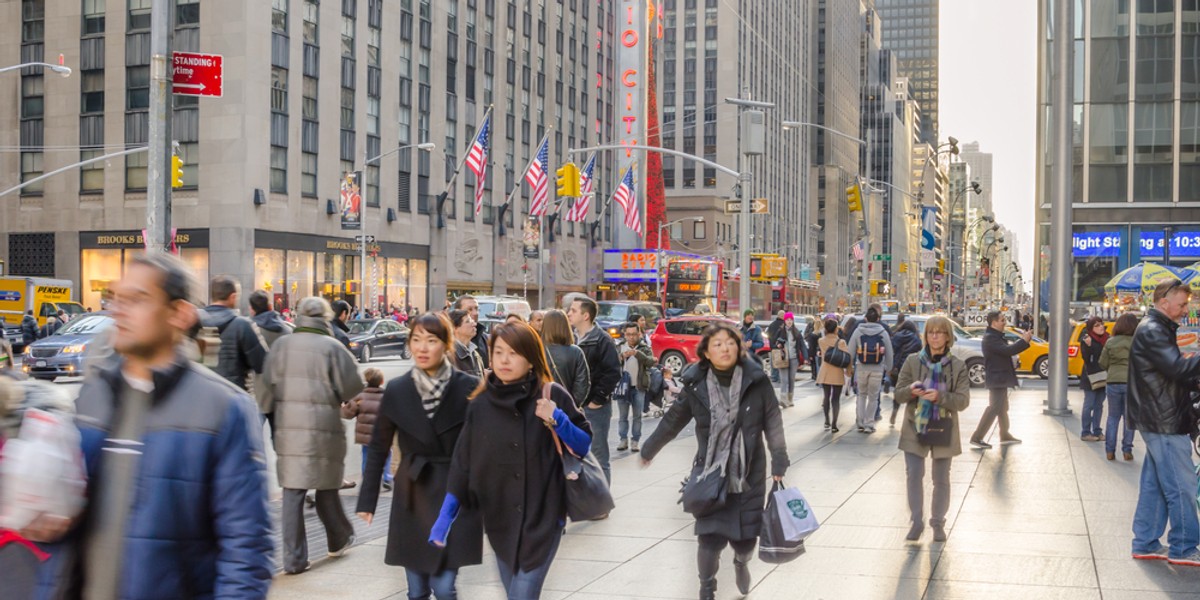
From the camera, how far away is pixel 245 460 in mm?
3291

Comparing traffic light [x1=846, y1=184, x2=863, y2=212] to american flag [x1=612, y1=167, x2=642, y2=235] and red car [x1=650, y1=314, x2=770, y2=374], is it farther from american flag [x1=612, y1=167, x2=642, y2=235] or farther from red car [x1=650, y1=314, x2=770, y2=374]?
american flag [x1=612, y1=167, x2=642, y2=235]

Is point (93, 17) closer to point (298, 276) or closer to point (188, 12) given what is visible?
point (188, 12)

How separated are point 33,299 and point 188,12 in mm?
13397

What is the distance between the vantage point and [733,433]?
6.85m

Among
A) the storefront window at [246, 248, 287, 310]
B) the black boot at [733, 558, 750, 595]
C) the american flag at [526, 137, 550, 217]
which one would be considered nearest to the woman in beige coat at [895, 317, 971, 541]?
the black boot at [733, 558, 750, 595]

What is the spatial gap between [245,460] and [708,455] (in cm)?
396

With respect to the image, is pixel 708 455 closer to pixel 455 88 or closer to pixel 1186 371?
pixel 1186 371

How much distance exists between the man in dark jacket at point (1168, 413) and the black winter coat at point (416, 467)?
4898 mm

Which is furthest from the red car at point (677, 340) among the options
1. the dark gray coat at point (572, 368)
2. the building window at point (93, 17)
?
the building window at point (93, 17)

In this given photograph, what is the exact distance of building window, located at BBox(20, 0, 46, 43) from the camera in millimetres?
47656

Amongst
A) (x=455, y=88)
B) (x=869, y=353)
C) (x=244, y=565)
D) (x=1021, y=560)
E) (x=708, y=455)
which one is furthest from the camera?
(x=455, y=88)

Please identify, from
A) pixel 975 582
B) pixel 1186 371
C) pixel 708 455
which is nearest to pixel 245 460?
pixel 708 455

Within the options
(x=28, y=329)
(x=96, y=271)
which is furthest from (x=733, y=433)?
(x=96, y=271)

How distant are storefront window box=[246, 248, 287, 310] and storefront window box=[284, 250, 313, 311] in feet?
1.41
